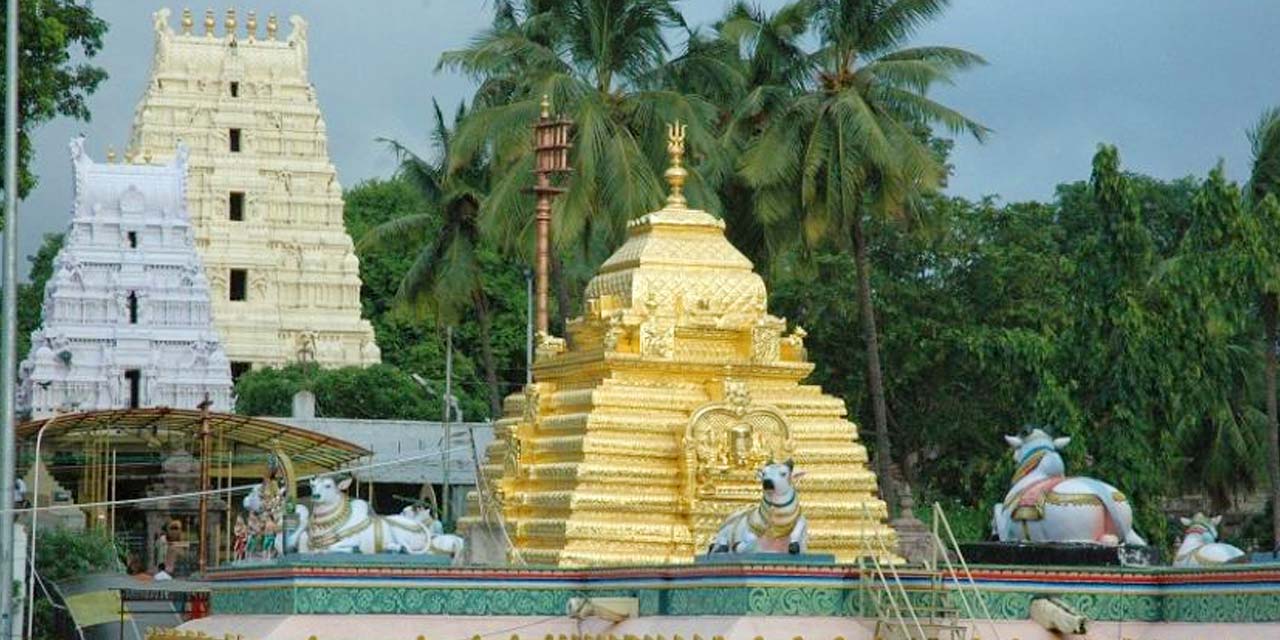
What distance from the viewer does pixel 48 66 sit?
37.1m

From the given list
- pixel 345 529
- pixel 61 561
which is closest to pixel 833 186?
pixel 61 561

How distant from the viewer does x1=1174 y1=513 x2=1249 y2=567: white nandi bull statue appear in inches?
893

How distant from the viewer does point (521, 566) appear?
24578 millimetres

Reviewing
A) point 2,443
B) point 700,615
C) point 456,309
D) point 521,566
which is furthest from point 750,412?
point 456,309

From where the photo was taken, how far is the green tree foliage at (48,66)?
36094 millimetres

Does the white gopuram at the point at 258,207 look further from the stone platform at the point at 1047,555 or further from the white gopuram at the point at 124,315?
the stone platform at the point at 1047,555

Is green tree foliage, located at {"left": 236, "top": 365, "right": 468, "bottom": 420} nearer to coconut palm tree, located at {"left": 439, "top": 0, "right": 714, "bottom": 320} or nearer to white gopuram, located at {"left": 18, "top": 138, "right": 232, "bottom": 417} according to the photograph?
white gopuram, located at {"left": 18, "top": 138, "right": 232, "bottom": 417}

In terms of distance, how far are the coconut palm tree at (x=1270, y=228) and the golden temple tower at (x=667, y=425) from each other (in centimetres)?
1407

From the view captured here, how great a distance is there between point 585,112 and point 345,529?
15.0 metres

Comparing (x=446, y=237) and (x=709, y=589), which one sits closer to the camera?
(x=709, y=589)

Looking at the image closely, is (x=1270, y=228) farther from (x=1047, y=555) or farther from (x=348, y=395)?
(x=348, y=395)

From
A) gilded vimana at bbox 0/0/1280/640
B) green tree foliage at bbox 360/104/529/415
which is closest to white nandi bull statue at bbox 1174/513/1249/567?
gilded vimana at bbox 0/0/1280/640

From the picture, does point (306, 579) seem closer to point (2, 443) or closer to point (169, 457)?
point (2, 443)

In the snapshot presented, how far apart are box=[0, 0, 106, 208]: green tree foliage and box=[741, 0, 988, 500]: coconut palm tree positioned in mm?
9982
